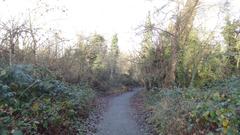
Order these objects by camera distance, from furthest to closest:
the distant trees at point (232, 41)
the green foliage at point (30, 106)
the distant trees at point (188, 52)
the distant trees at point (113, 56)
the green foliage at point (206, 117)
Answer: the distant trees at point (113, 56) < the distant trees at point (232, 41) < the distant trees at point (188, 52) < the green foliage at point (30, 106) < the green foliage at point (206, 117)

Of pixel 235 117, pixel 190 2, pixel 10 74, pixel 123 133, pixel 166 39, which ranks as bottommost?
pixel 123 133

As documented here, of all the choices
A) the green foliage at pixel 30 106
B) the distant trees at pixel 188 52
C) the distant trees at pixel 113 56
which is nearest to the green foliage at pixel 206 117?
the green foliage at pixel 30 106

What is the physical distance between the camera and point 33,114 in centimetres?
859

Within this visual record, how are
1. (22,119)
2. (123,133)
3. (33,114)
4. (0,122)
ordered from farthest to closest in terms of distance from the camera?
(123,133) < (33,114) < (22,119) < (0,122)

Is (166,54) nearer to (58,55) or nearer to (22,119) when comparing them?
(58,55)

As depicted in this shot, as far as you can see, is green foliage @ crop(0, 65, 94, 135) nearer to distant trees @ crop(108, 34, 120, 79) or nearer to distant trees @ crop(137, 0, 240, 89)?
distant trees @ crop(137, 0, 240, 89)

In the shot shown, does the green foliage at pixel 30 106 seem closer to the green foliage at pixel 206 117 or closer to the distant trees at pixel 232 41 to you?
the green foliage at pixel 206 117

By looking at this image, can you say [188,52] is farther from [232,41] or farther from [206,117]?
[206,117]

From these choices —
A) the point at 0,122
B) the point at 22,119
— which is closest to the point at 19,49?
the point at 22,119

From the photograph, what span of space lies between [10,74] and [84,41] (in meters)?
19.5

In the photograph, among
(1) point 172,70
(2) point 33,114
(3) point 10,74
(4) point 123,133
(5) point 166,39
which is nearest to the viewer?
(2) point 33,114

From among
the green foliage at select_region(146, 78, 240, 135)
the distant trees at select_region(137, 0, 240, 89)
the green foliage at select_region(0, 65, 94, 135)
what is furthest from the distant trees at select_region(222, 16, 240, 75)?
the green foliage at select_region(0, 65, 94, 135)

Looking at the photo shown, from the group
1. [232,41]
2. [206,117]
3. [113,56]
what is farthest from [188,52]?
[113,56]

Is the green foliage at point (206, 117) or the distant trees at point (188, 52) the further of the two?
the distant trees at point (188, 52)
